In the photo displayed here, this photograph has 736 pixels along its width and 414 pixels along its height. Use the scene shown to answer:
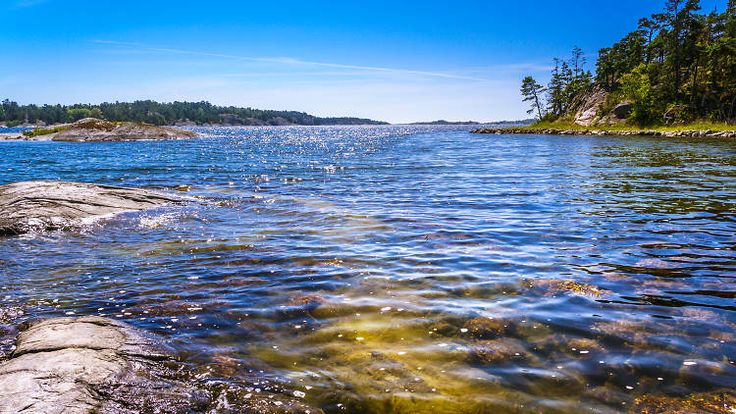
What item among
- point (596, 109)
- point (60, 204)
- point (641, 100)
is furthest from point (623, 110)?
point (60, 204)

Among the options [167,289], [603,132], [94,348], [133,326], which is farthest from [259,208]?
[603,132]

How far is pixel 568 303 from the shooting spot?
725 centimetres

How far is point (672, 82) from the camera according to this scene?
82.4m

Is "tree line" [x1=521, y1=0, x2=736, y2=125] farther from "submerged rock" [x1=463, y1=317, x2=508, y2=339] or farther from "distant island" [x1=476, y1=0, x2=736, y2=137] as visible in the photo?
"submerged rock" [x1=463, y1=317, x2=508, y2=339]

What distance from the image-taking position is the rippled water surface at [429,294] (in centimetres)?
504

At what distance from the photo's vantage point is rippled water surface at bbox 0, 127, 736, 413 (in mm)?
5035

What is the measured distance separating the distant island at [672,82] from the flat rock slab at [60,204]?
66264mm

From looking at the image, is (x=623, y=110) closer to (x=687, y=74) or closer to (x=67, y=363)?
(x=687, y=74)

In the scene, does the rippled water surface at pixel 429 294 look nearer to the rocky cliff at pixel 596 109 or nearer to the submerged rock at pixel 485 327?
the submerged rock at pixel 485 327

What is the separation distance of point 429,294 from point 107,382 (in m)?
5.06

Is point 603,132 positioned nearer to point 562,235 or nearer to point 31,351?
point 562,235

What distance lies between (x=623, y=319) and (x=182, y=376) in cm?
629

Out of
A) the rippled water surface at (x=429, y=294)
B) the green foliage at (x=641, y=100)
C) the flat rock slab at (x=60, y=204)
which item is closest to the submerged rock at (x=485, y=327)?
the rippled water surface at (x=429, y=294)

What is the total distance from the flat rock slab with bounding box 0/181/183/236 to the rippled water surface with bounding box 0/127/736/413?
1.01m
